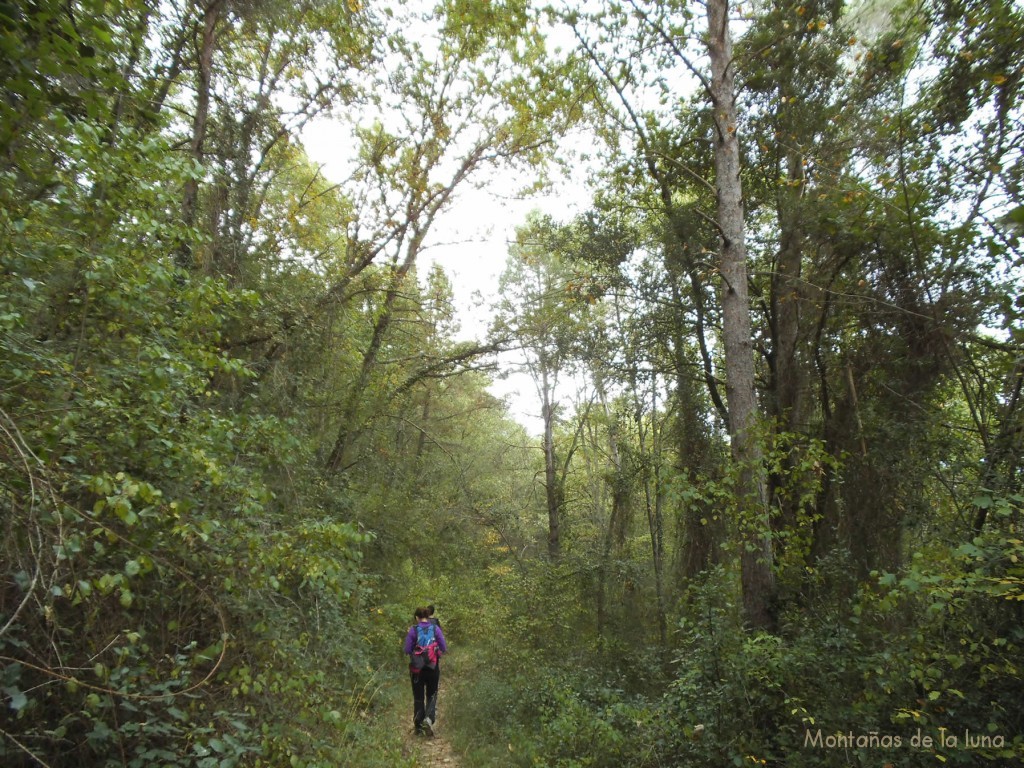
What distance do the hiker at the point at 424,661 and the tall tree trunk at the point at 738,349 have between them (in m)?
3.78

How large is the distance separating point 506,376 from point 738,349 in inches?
287

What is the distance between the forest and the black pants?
1.21ft

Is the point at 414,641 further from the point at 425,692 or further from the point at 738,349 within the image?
Result: the point at 738,349

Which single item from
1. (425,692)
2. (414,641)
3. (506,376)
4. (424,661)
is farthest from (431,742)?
(506,376)

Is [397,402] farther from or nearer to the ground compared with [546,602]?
farther from the ground

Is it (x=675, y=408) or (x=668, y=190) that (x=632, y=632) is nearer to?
(x=675, y=408)

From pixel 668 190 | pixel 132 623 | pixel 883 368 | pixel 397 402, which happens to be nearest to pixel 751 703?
pixel 883 368

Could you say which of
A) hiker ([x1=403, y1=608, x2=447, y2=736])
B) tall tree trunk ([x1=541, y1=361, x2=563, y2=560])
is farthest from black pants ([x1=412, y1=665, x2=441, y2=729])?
tall tree trunk ([x1=541, y1=361, x2=563, y2=560])

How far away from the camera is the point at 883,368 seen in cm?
617

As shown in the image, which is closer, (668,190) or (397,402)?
(668,190)

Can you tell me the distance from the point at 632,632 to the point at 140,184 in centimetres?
1088

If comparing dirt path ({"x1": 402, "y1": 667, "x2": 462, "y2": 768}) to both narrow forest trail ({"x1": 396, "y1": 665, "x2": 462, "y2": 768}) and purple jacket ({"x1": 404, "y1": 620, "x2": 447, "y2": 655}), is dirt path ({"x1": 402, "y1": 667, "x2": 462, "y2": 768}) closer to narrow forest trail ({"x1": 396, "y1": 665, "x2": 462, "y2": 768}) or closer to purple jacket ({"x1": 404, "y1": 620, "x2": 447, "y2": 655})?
narrow forest trail ({"x1": 396, "y1": 665, "x2": 462, "y2": 768})

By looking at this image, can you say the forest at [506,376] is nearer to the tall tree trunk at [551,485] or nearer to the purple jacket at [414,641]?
the purple jacket at [414,641]

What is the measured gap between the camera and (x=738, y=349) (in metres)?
6.16
